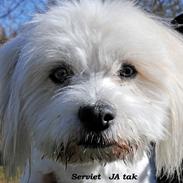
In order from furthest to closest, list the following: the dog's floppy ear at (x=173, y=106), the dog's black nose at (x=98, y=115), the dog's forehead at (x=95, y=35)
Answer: the dog's floppy ear at (x=173, y=106) < the dog's forehead at (x=95, y=35) < the dog's black nose at (x=98, y=115)

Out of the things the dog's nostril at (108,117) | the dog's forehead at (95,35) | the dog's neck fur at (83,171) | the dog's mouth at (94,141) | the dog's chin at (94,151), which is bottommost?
the dog's neck fur at (83,171)

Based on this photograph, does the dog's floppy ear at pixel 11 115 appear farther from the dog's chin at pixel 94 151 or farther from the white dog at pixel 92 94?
the dog's chin at pixel 94 151

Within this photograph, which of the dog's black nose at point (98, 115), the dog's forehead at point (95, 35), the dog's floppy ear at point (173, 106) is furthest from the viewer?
the dog's floppy ear at point (173, 106)

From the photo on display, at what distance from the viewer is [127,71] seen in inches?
91.2

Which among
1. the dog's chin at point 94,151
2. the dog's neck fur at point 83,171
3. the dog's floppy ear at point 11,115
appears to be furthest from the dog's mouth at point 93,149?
the dog's floppy ear at point 11,115

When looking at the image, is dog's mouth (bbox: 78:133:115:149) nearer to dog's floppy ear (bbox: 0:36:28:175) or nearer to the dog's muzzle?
the dog's muzzle

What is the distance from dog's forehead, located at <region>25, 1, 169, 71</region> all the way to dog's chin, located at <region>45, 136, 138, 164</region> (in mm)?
321

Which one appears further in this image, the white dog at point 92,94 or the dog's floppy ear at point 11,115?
the dog's floppy ear at point 11,115

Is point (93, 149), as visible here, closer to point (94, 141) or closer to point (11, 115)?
point (94, 141)

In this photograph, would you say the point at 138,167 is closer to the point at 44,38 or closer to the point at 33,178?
the point at 33,178

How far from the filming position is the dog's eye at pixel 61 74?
7.52ft

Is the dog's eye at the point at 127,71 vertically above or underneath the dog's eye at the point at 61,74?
above

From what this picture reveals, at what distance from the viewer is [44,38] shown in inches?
91.5

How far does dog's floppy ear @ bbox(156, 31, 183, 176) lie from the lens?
94.1 inches
